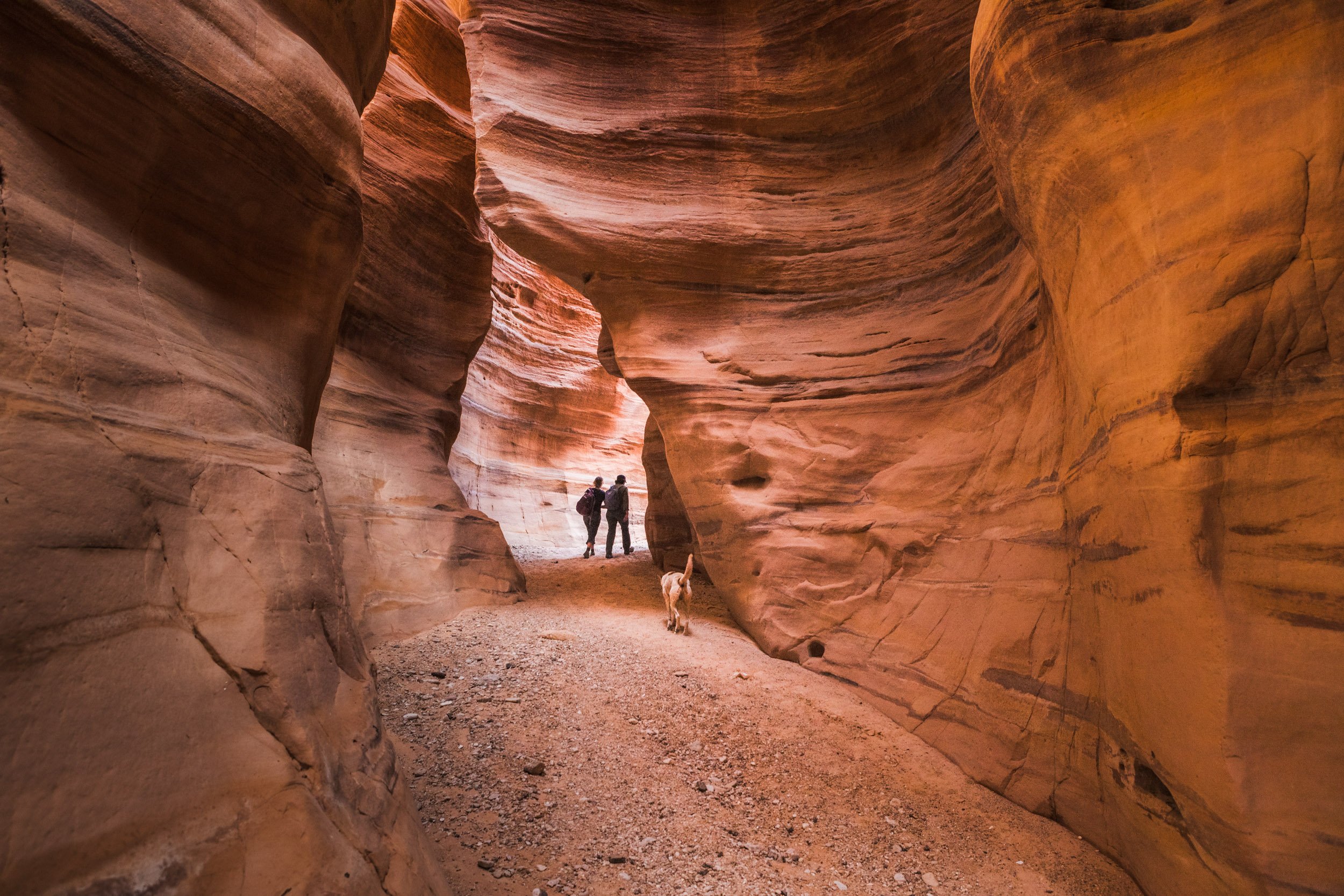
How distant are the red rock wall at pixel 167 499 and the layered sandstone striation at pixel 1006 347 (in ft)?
10.6

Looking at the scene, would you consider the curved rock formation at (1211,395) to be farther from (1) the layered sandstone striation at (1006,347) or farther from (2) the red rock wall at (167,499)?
(2) the red rock wall at (167,499)

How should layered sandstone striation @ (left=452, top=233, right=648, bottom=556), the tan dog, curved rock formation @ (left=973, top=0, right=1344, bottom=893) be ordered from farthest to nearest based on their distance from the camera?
1. layered sandstone striation @ (left=452, top=233, right=648, bottom=556)
2. the tan dog
3. curved rock formation @ (left=973, top=0, right=1344, bottom=893)

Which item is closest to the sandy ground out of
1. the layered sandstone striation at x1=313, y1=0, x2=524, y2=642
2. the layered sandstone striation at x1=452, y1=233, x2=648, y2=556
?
the layered sandstone striation at x1=313, y1=0, x2=524, y2=642

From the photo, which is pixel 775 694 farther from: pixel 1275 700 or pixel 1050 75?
pixel 1050 75

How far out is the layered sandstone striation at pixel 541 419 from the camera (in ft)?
48.9

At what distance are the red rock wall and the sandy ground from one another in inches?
35.3

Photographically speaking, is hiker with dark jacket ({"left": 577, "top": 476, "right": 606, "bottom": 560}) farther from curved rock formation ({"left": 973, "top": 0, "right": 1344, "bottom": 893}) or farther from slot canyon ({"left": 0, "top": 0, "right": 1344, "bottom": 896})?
curved rock formation ({"left": 973, "top": 0, "right": 1344, "bottom": 893})

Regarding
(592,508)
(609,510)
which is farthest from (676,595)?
(592,508)

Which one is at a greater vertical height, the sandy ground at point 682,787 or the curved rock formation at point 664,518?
the curved rock formation at point 664,518

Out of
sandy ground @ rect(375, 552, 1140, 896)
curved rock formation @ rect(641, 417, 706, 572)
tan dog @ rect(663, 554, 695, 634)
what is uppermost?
curved rock formation @ rect(641, 417, 706, 572)

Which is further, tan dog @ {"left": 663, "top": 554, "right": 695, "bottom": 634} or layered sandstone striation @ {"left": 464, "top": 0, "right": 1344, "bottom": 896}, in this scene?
tan dog @ {"left": 663, "top": 554, "right": 695, "bottom": 634}

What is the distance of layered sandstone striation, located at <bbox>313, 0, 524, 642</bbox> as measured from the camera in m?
6.41

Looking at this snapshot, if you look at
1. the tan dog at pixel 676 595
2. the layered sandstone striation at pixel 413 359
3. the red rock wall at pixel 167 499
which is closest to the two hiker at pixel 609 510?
the layered sandstone striation at pixel 413 359

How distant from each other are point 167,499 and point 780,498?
494 centimetres
